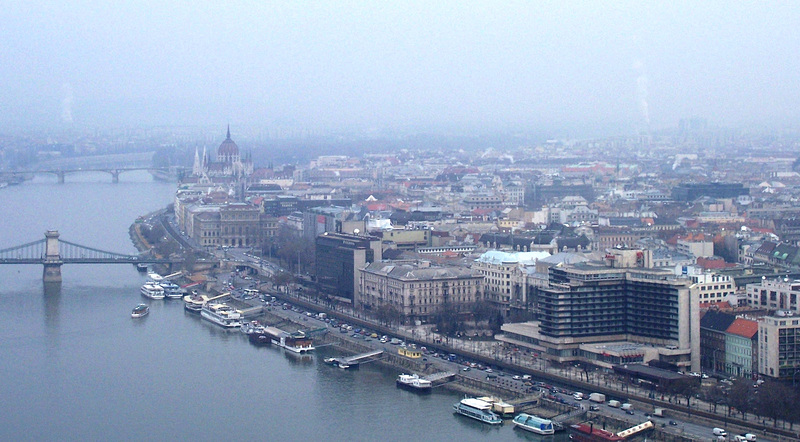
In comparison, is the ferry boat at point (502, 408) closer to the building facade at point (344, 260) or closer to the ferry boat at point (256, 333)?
the ferry boat at point (256, 333)

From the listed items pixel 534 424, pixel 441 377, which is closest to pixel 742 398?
pixel 534 424

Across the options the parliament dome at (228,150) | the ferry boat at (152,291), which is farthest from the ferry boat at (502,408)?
the parliament dome at (228,150)

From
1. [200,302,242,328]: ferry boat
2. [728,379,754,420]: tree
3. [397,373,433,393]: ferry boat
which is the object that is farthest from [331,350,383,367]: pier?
[728,379,754,420]: tree

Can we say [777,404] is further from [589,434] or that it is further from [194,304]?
[194,304]

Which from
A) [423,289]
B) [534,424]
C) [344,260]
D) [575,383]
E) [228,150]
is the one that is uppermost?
[228,150]

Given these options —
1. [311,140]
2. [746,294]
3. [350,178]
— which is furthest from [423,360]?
[311,140]

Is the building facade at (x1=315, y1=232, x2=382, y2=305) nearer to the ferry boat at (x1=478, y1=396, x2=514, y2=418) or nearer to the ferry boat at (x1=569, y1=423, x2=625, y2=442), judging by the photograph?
the ferry boat at (x1=478, y1=396, x2=514, y2=418)
